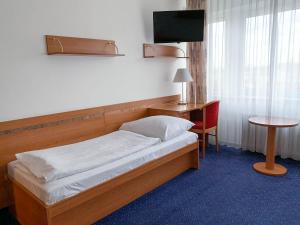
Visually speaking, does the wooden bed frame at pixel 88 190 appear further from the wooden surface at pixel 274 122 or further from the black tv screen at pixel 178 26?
the black tv screen at pixel 178 26

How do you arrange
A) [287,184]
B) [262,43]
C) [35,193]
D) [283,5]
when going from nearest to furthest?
[35,193], [287,184], [283,5], [262,43]

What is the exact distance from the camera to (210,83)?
402 centimetres

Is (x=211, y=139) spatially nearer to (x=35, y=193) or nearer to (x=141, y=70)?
(x=141, y=70)

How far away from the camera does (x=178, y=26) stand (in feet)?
11.6

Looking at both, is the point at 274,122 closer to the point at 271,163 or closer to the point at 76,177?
the point at 271,163

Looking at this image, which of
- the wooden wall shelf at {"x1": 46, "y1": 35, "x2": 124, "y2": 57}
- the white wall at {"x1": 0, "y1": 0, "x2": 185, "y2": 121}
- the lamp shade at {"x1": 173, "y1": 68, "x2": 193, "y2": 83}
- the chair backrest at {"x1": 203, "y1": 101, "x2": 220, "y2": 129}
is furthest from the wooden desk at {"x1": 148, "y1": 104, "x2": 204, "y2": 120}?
the wooden wall shelf at {"x1": 46, "y1": 35, "x2": 124, "y2": 57}

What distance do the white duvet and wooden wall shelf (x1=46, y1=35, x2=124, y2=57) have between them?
1.02 metres

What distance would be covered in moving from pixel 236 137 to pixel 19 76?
3213 millimetres

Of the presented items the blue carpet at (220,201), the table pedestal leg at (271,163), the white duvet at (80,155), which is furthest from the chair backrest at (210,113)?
the white duvet at (80,155)

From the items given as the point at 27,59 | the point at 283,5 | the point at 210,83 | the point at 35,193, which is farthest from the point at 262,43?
the point at 35,193

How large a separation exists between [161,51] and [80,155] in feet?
7.21

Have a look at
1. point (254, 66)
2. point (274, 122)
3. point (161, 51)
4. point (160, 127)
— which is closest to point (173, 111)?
point (160, 127)

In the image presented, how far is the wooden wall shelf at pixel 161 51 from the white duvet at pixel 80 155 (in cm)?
137

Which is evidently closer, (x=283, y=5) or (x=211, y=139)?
(x=283, y=5)
